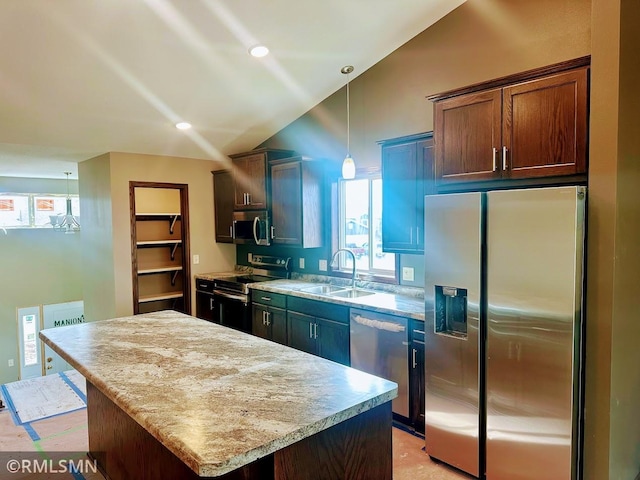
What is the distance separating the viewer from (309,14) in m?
3.07

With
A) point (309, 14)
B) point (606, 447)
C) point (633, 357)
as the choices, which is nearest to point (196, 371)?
point (606, 447)

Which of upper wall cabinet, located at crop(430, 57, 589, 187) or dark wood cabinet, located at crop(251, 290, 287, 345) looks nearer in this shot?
upper wall cabinet, located at crop(430, 57, 589, 187)

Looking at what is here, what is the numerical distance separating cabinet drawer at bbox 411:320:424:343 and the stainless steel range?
2.04 meters

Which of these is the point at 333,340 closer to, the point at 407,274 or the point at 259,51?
the point at 407,274

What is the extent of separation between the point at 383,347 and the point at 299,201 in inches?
69.9

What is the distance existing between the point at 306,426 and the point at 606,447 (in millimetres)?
1709

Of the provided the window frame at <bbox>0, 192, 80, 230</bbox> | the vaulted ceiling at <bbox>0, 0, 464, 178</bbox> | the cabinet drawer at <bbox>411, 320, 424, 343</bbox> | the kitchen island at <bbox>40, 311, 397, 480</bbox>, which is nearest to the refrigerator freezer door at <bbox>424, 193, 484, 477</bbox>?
the cabinet drawer at <bbox>411, 320, 424, 343</bbox>

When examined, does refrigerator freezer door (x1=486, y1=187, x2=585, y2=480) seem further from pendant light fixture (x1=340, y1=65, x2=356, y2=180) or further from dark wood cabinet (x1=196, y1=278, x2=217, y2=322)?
dark wood cabinet (x1=196, y1=278, x2=217, y2=322)

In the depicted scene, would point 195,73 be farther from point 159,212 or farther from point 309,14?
point 159,212

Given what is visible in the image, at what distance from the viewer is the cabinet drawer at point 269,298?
4.09 metres

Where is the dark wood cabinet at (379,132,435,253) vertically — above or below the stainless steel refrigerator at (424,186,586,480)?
above

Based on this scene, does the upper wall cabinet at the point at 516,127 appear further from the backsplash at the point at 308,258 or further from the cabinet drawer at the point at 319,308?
the cabinet drawer at the point at 319,308

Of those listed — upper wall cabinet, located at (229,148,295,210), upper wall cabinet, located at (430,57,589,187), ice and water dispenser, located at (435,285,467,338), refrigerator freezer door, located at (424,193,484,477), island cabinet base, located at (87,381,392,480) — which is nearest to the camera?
island cabinet base, located at (87,381,392,480)

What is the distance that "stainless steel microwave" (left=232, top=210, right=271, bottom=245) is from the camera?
4.77 m
